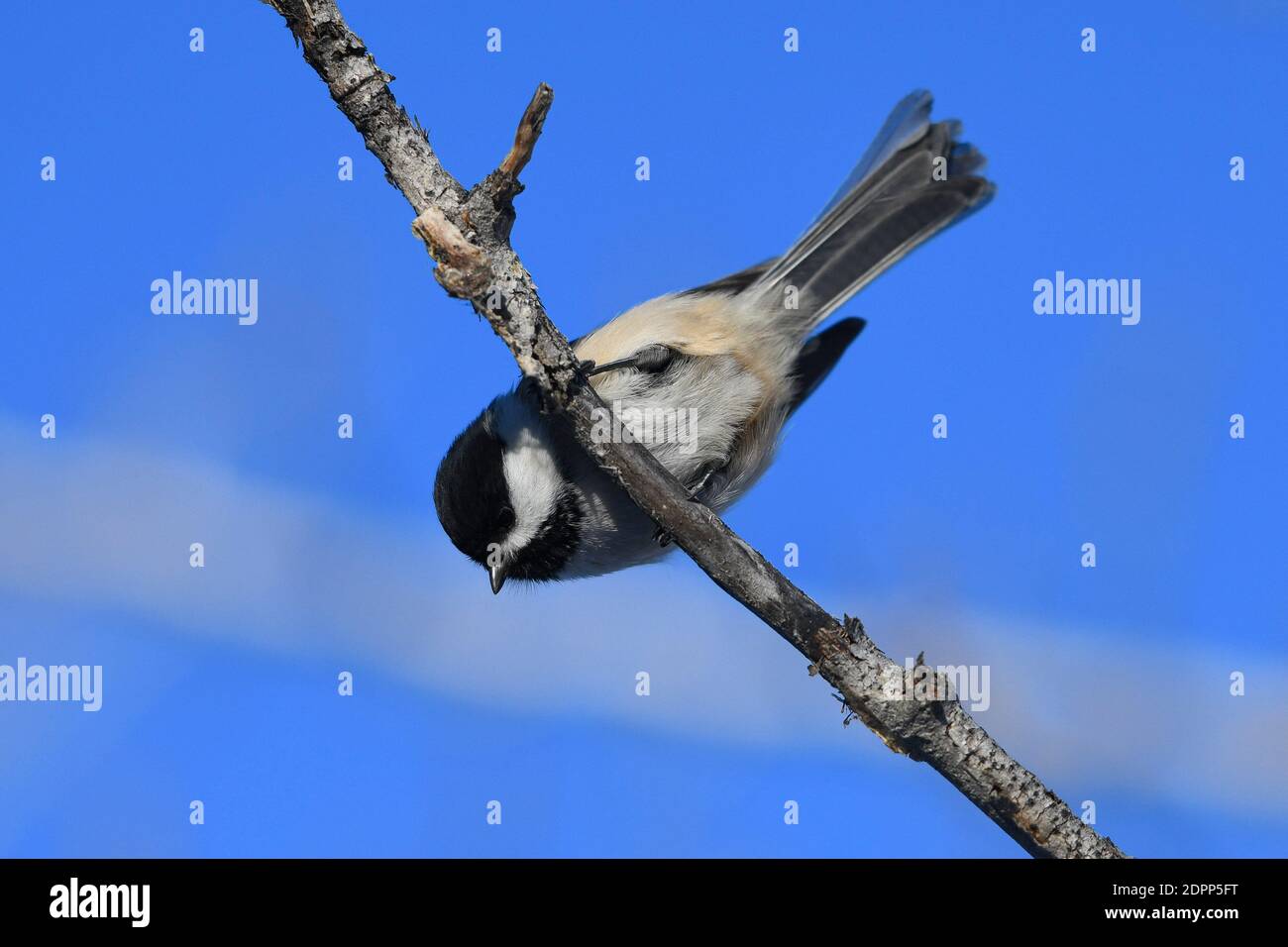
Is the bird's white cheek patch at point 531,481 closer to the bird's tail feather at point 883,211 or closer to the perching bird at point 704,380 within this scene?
the perching bird at point 704,380

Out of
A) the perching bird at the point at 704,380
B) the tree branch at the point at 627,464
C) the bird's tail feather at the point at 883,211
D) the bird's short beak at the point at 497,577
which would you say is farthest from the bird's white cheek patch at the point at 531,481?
the bird's tail feather at the point at 883,211

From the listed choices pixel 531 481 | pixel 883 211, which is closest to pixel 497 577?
pixel 531 481

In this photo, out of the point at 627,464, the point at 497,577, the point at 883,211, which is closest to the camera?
the point at 627,464

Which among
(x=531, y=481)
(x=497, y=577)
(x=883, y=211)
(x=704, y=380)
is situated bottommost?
(x=497, y=577)

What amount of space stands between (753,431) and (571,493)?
2.55 ft

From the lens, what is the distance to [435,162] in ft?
7.55

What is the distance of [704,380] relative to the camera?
340 cm

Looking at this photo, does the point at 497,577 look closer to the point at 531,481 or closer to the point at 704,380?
the point at 531,481

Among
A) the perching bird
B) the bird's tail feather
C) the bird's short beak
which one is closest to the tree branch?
the perching bird

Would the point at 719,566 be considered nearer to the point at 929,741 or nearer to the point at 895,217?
the point at 929,741

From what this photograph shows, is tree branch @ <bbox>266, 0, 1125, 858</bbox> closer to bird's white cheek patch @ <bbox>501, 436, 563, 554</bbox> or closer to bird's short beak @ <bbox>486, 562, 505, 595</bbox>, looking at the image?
bird's white cheek patch @ <bbox>501, 436, 563, 554</bbox>

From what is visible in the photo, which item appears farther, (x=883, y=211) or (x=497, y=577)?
(x=883, y=211)

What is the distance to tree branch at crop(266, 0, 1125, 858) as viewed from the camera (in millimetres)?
2246

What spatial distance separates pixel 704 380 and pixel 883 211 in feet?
2.73
